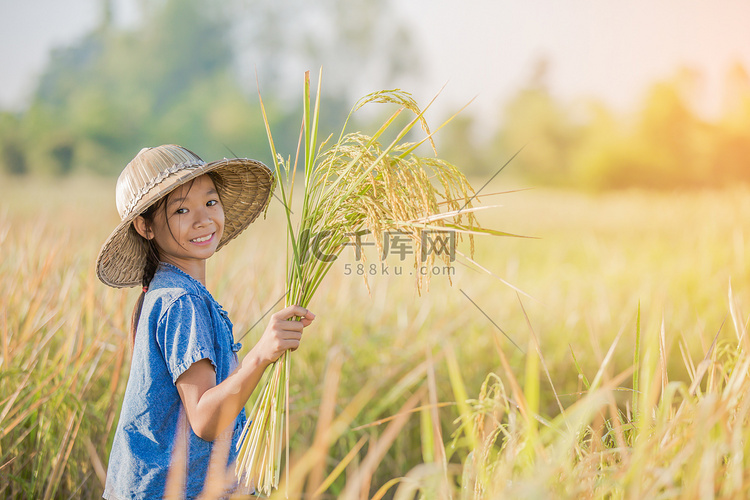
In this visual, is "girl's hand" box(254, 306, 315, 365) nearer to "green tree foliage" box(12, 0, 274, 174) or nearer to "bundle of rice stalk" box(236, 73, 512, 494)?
"bundle of rice stalk" box(236, 73, 512, 494)

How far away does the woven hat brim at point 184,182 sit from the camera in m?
1.47

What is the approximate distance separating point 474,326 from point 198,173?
262cm

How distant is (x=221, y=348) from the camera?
149cm

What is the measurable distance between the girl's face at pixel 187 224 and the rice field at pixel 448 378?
0.45 m

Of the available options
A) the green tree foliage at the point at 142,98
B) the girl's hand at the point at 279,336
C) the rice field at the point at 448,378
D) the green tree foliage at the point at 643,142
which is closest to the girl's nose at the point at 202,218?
the girl's hand at the point at 279,336

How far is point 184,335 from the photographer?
1.37 m

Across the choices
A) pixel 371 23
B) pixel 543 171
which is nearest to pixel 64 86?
pixel 371 23

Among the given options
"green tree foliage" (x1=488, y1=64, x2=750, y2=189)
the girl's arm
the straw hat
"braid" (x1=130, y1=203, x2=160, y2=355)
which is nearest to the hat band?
the straw hat

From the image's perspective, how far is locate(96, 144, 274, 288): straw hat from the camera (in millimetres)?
1474

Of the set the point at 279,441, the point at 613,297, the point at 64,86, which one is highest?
the point at 64,86

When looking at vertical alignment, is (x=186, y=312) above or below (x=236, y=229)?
below

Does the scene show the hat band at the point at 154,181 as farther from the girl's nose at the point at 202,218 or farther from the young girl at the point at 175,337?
the girl's nose at the point at 202,218

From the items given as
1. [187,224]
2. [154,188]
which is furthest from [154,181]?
[187,224]

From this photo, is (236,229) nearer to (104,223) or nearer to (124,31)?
(104,223)
